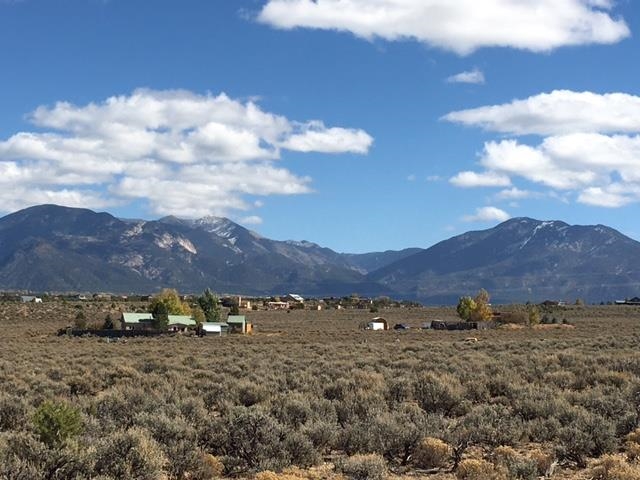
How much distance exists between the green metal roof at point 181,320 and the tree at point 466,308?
34351 millimetres

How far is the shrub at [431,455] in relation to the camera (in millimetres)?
11391

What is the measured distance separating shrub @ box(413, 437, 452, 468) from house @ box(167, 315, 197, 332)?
208ft

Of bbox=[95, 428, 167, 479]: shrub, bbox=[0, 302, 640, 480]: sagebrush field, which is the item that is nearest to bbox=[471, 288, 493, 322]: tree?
bbox=[0, 302, 640, 480]: sagebrush field

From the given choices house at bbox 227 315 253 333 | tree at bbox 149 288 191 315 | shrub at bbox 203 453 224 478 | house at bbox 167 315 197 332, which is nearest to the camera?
shrub at bbox 203 453 224 478

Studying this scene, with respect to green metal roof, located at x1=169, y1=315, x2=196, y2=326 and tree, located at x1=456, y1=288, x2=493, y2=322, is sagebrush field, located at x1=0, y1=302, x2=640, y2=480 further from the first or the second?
tree, located at x1=456, y1=288, x2=493, y2=322

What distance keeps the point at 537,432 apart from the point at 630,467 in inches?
119

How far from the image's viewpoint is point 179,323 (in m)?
75.0

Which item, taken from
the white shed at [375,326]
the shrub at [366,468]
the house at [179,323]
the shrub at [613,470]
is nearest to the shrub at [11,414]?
the shrub at [366,468]

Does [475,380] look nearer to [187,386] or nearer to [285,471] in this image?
[187,386]

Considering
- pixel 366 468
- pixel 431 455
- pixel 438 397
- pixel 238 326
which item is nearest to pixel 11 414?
pixel 366 468

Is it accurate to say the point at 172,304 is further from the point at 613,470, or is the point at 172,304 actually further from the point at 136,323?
the point at 613,470

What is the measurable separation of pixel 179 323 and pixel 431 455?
66.0m

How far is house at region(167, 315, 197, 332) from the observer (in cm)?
7369

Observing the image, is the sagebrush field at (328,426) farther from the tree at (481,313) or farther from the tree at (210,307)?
the tree at (481,313)
